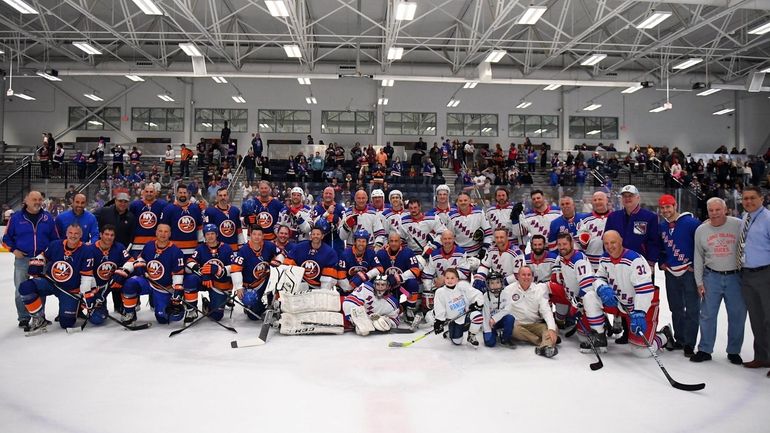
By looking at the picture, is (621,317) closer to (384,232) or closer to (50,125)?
(384,232)

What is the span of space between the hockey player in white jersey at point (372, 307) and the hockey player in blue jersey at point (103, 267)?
287 cm

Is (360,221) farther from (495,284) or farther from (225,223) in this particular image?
(495,284)

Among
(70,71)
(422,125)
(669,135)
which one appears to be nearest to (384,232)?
(70,71)

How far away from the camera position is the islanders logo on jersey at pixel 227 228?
7145 millimetres

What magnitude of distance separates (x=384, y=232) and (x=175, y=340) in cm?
303

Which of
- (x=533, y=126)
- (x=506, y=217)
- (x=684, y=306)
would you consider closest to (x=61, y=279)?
(x=506, y=217)

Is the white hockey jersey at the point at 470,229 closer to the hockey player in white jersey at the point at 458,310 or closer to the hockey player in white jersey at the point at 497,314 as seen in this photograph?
the hockey player in white jersey at the point at 497,314

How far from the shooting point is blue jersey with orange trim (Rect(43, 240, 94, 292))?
5836 millimetres

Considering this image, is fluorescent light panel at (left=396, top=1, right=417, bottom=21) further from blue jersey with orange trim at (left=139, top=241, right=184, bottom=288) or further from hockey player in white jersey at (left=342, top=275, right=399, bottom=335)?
blue jersey with orange trim at (left=139, top=241, right=184, bottom=288)

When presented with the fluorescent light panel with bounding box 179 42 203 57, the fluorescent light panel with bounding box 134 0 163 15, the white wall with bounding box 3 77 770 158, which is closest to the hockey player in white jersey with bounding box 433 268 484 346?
the fluorescent light panel with bounding box 134 0 163 15

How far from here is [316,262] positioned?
21.2 feet

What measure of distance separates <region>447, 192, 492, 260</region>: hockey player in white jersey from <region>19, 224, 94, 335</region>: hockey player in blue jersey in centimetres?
473

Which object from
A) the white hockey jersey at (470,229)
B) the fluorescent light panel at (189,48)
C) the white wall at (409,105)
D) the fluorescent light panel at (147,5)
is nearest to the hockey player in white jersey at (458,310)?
the white hockey jersey at (470,229)

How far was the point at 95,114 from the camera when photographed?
2591 centimetres
